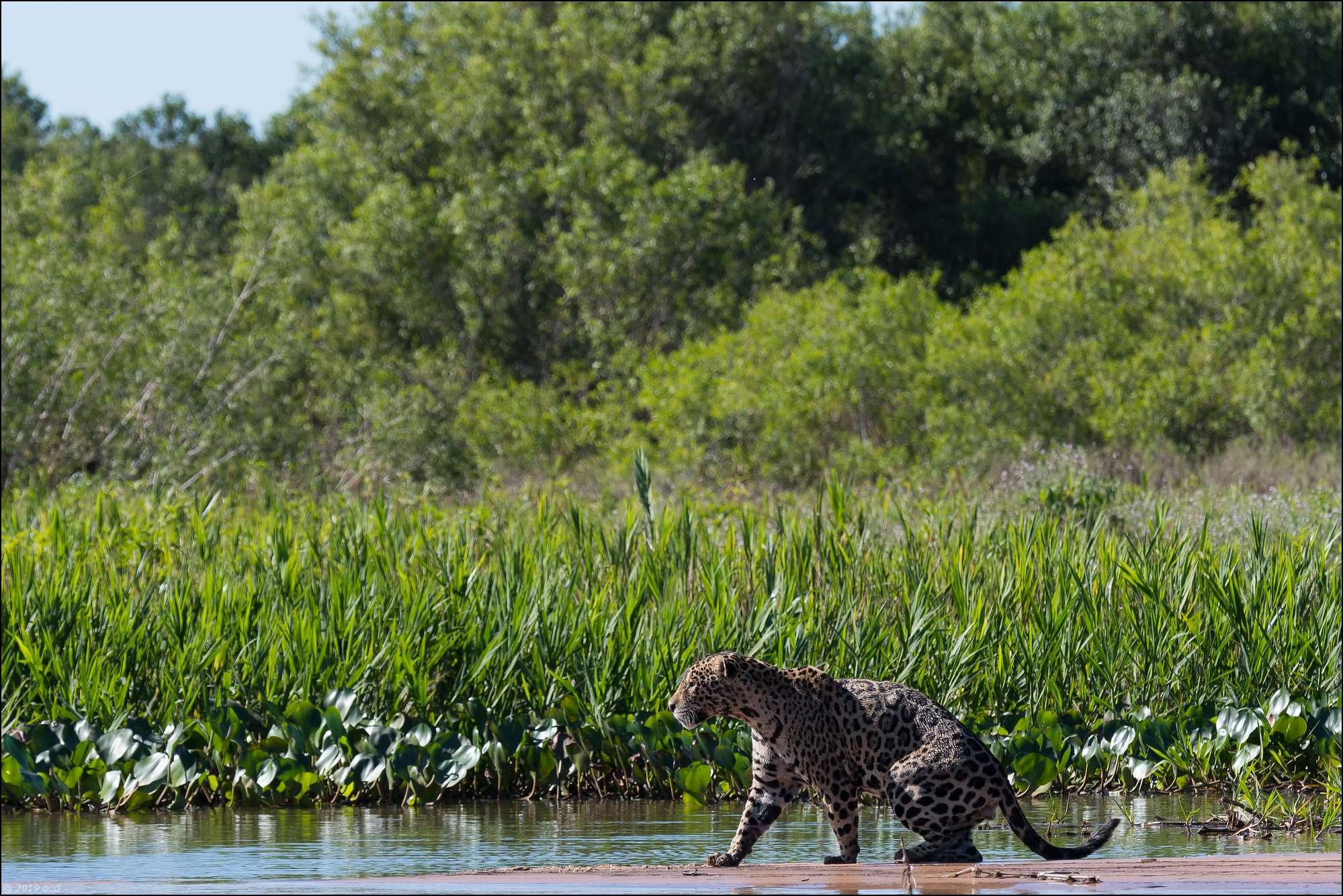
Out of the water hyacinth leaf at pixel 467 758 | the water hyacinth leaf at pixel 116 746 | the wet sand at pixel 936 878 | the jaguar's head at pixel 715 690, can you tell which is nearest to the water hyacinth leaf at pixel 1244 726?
the wet sand at pixel 936 878

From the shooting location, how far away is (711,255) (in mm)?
25359

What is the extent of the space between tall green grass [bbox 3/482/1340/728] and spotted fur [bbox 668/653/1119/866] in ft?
6.04

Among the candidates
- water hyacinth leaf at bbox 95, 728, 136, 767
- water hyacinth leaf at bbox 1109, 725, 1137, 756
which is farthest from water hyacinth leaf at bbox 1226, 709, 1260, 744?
water hyacinth leaf at bbox 95, 728, 136, 767

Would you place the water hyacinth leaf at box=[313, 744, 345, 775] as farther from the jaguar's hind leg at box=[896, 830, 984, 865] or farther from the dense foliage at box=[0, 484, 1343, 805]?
the jaguar's hind leg at box=[896, 830, 984, 865]

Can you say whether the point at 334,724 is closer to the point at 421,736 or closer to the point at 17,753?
the point at 421,736

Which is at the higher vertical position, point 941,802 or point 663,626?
point 663,626

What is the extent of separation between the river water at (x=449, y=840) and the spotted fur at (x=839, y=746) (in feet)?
1.22

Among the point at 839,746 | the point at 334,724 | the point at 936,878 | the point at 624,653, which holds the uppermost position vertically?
the point at 624,653

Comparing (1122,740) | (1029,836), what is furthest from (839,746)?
(1122,740)

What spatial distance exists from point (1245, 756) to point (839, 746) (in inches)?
95.6

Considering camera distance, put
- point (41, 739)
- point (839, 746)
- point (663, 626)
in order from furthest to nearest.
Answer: point (663, 626), point (41, 739), point (839, 746)

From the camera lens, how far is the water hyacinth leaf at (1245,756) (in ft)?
21.5

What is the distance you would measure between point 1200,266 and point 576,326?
10.2 meters

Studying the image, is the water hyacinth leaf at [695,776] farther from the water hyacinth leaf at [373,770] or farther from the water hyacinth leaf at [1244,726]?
the water hyacinth leaf at [1244,726]
